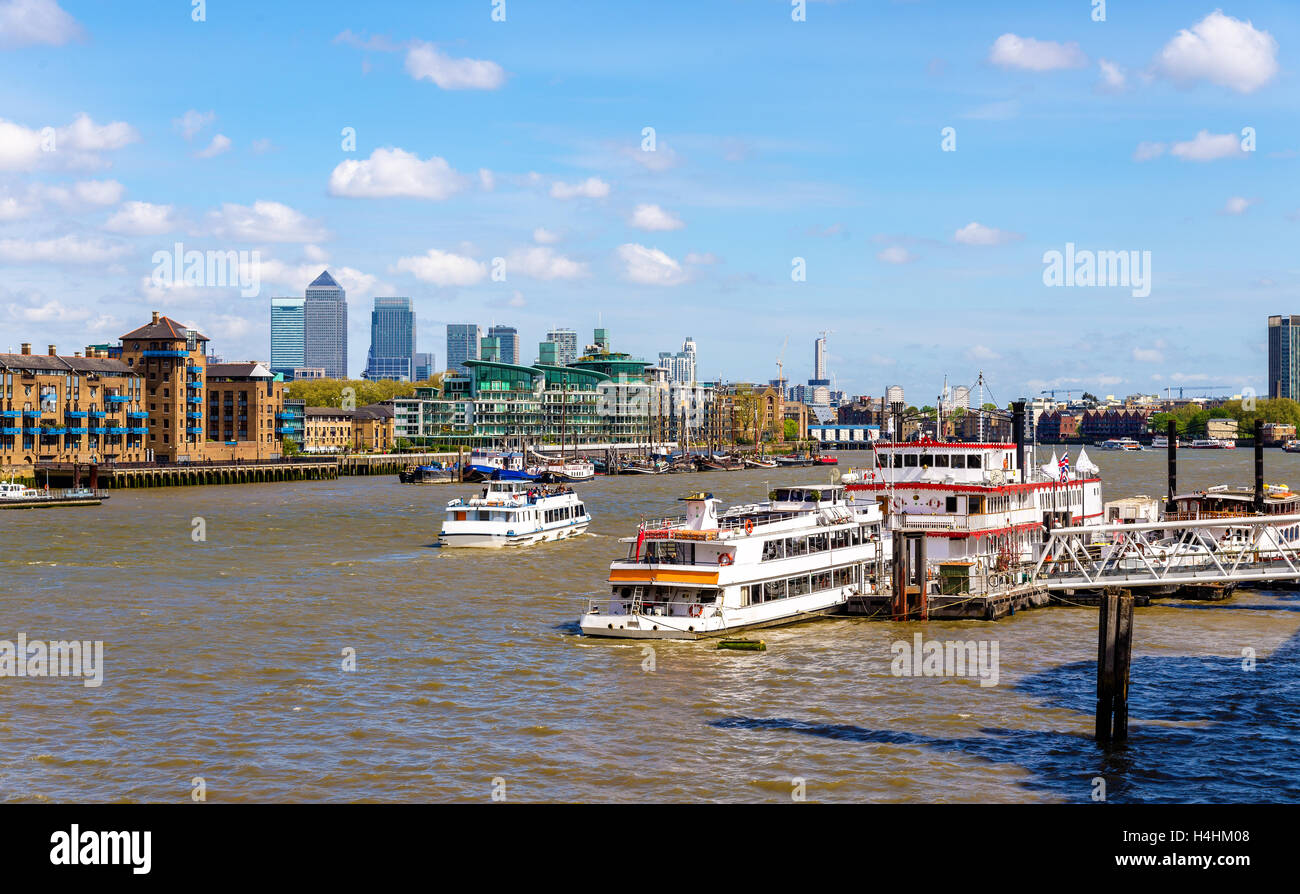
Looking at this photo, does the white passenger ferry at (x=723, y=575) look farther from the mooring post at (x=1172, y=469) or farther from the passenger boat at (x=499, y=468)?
the passenger boat at (x=499, y=468)

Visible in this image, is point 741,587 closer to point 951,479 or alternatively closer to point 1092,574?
point 951,479

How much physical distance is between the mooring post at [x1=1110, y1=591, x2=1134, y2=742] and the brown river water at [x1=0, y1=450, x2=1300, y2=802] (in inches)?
26.0

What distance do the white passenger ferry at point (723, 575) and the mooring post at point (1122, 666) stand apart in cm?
1781

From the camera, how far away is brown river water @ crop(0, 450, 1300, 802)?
29.5 meters

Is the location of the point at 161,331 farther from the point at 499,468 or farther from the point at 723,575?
the point at 723,575

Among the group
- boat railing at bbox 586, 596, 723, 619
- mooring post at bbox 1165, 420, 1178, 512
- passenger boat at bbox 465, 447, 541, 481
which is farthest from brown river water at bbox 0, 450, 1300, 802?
passenger boat at bbox 465, 447, 541, 481

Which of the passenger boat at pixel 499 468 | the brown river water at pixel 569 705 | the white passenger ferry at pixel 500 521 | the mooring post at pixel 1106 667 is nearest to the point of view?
the brown river water at pixel 569 705

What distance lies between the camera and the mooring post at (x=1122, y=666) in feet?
Result: 104

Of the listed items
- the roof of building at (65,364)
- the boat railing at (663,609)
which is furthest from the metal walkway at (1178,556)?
the roof of building at (65,364)

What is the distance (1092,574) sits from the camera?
190 ft

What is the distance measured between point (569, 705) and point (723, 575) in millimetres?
11952

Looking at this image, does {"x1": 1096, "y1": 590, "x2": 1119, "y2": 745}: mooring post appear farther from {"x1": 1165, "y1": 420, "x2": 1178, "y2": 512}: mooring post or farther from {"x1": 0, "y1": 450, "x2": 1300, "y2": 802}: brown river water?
{"x1": 1165, "y1": 420, "x2": 1178, "y2": 512}: mooring post

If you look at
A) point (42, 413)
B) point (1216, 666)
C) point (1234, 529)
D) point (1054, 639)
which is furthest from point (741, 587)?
point (42, 413)
